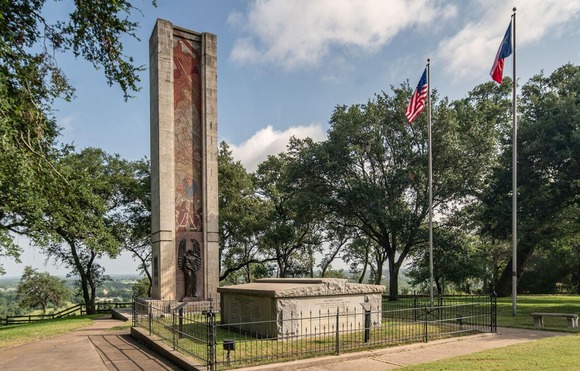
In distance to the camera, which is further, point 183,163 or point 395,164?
point 395,164

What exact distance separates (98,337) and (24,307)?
179 feet

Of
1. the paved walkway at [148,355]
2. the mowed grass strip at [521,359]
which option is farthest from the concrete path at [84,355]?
the mowed grass strip at [521,359]

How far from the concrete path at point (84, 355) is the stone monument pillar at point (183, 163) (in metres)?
7.01

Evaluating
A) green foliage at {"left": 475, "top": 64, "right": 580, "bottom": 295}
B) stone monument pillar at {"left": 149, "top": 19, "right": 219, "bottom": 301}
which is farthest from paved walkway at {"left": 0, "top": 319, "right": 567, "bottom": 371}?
green foliage at {"left": 475, "top": 64, "right": 580, "bottom": 295}

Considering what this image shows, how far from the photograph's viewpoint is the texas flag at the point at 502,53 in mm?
17891

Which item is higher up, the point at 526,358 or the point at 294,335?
the point at 526,358

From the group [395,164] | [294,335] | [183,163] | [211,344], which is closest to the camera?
[211,344]

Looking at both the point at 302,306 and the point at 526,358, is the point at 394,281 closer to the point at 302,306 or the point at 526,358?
the point at 302,306

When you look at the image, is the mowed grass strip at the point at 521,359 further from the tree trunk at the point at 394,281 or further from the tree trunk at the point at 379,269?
the tree trunk at the point at 379,269

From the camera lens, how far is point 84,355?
11.3m

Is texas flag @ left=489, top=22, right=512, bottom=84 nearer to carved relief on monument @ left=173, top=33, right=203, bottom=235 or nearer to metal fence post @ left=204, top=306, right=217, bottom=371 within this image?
carved relief on monument @ left=173, top=33, right=203, bottom=235

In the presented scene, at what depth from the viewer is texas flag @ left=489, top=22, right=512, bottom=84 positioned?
58.7 ft

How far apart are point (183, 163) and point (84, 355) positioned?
42.3 ft

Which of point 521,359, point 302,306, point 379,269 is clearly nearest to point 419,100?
point 302,306
